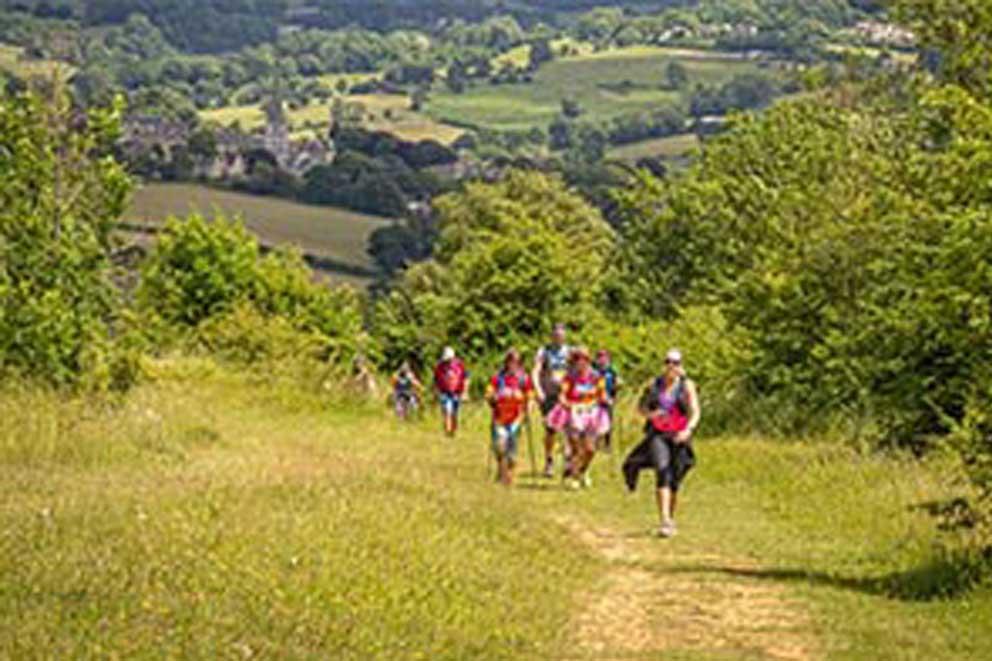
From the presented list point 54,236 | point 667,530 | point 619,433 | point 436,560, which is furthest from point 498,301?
point 436,560

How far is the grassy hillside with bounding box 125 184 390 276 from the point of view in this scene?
124m

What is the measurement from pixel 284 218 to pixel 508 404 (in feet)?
392

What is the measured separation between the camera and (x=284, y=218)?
459 ft

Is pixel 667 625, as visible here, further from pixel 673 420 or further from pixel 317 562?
pixel 673 420

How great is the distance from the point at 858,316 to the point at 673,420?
42.8ft

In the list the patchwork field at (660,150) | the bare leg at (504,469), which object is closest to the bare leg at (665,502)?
the bare leg at (504,469)

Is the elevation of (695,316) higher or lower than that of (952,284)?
lower

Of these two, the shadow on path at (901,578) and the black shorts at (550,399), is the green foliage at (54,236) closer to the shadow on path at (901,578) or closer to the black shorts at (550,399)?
the black shorts at (550,399)

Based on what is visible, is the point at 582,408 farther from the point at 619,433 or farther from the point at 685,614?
the point at 619,433

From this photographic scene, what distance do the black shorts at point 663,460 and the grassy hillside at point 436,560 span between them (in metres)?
0.63

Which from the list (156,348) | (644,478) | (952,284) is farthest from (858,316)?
(156,348)

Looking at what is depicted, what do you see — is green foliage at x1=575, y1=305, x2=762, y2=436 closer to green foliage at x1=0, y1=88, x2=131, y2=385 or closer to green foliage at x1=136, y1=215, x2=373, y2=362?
green foliage at x1=136, y1=215, x2=373, y2=362

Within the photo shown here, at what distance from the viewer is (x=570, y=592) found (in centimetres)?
1407

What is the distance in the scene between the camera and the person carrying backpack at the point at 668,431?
1770 centimetres
